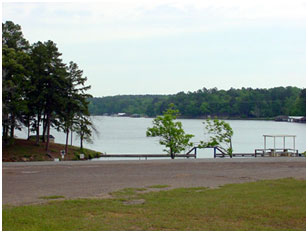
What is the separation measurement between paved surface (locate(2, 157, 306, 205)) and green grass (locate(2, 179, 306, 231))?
5.08 feet

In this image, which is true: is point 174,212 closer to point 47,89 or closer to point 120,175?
point 120,175

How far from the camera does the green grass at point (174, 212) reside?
8047 millimetres

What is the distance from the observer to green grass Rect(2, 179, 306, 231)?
805 cm

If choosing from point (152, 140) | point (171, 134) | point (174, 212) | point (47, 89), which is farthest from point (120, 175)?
point (152, 140)

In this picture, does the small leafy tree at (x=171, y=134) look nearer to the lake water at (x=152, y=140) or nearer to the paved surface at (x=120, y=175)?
the lake water at (x=152, y=140)

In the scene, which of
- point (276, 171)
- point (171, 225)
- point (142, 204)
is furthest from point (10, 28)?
point (171, 225)

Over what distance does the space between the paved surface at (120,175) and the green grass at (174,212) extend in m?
1.55

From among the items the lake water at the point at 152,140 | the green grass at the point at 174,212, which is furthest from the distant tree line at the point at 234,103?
the green grass at the point at 174,212

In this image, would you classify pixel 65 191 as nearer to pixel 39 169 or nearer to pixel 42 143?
pixel 39 169

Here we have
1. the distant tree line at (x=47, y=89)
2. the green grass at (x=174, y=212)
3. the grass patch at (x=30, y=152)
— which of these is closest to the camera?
the green grass at (x=174, y=212)

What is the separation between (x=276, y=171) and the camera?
1814cm

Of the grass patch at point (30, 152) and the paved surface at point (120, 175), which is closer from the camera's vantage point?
the paved surface at point (120, 175)

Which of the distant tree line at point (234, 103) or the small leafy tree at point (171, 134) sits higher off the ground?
the distant tree line at point (234, 103)

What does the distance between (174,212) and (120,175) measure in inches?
317
